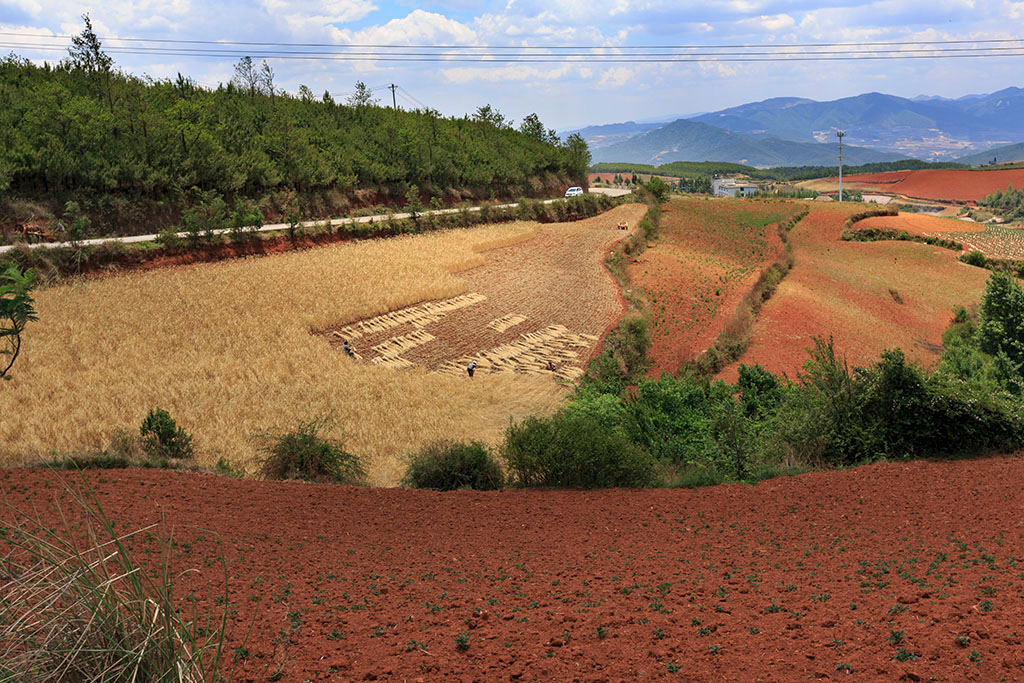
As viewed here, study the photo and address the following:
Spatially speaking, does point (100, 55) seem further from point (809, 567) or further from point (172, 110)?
point (809, 567)

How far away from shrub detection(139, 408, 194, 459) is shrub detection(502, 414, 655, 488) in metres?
7.26

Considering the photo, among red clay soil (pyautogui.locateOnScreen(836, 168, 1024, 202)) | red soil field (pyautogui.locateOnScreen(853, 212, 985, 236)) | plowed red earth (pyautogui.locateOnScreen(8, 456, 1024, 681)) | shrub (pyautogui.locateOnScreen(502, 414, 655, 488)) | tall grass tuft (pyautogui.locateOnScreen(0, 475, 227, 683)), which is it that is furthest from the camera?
red clay soil (pyautogui.locateOnScreen(836, 168, 1024, 202))

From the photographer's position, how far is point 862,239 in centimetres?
5950

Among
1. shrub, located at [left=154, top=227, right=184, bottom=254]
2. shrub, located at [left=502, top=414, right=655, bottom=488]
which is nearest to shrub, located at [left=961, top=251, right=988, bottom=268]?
shrub, located at [left=502, top=414, right=655, bottom=488]

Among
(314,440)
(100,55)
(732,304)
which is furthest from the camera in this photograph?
(100,55)

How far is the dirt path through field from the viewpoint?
25.3 metres

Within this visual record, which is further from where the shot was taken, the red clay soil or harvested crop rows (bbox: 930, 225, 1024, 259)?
the red clay soil

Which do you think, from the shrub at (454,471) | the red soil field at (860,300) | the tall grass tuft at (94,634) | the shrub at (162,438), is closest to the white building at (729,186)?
the red soil field at (860,300)

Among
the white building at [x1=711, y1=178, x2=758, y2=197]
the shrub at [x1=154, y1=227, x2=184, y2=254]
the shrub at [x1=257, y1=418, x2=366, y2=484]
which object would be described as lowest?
the shrub at [x1=257, y1=418, x2=366, y2=484]

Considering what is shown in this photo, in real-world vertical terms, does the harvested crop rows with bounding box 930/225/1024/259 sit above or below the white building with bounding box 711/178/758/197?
below

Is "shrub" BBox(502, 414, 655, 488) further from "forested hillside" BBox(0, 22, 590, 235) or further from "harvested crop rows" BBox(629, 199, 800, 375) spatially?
"forested hillside" BBox(0, 22, 590, 235)

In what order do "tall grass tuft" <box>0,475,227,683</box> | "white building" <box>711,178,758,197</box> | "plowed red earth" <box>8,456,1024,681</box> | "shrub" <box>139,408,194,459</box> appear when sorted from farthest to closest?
"white building" <box>711,178,758,197</box>
"shrub" <box>139,408,194,459</box>
"plowed red earth" <box>8,456,1024,681</box>
"tall grass tuft" <box>0,475,227,683</box>

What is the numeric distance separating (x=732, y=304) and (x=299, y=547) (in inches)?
1215

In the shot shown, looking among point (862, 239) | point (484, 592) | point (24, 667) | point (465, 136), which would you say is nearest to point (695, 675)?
point (484, 592)
